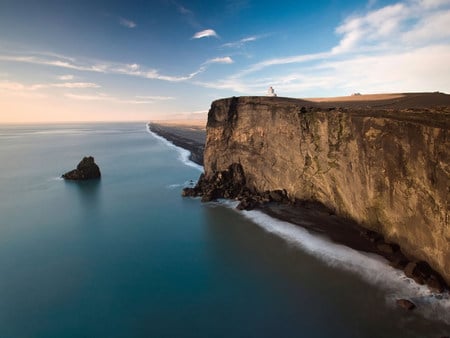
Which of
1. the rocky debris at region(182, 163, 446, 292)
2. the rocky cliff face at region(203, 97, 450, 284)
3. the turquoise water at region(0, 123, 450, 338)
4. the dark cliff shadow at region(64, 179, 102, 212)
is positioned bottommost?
the turquoise water at region(0, 123, 450, 338)

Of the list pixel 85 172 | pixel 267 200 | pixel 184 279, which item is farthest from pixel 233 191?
pixel 85 172

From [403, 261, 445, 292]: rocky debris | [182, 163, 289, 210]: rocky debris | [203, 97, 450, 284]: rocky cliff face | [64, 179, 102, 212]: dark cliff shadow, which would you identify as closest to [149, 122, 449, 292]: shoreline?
[403, 261, 445, 292]: rocky debris

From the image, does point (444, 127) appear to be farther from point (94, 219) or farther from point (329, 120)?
point (94, 219)

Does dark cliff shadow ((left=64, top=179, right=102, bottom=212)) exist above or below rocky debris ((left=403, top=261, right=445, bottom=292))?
below

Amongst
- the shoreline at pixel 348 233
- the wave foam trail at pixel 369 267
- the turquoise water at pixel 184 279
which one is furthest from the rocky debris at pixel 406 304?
the shoreline at pixel 348 233

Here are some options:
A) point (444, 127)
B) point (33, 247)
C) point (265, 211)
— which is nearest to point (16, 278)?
point (33, 247)

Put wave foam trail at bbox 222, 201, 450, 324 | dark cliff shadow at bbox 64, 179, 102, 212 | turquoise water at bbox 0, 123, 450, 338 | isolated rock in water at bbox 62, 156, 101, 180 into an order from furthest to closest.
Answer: isolated rock in water at bbox 62, 156, 101, 180 < dark cliff shadow at bbox 64, 179, 102, 212 < wave foam trail at bbox 222, 201, 450, 324 < turquoise water at bbox 0, 123, 450, 338

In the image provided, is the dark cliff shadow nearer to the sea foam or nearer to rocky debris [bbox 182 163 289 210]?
rocky debris [bbox 182 163 289 210]
